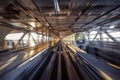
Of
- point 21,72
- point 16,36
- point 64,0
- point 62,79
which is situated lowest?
point 62,79

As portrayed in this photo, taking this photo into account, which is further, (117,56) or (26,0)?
(117,56)

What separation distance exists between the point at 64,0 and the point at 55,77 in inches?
67.4

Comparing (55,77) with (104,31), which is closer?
(55,77)

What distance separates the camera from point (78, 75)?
12.1 ft

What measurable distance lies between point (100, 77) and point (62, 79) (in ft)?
3.24

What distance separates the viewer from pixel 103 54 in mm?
6676

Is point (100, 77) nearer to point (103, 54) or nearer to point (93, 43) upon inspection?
point (103, 54)

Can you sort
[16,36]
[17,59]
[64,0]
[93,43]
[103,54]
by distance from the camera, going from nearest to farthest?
[64,0] → [17,59] → [103,54] → [93,43] → [16,36]

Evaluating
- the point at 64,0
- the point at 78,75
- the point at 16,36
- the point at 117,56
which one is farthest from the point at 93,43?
the point at 64,0

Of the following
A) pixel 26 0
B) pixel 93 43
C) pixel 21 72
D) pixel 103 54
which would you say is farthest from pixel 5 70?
pixel 93 43

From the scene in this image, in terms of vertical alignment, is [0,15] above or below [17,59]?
above

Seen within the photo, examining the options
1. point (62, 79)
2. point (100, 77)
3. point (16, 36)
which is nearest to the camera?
point (100, 77)

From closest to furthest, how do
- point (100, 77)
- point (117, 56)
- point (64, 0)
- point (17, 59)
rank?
point (100, 77)
point (64, 0)
point (17, 59)
point (117, 56)

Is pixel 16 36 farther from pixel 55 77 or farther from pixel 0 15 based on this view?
pixel 55 77
